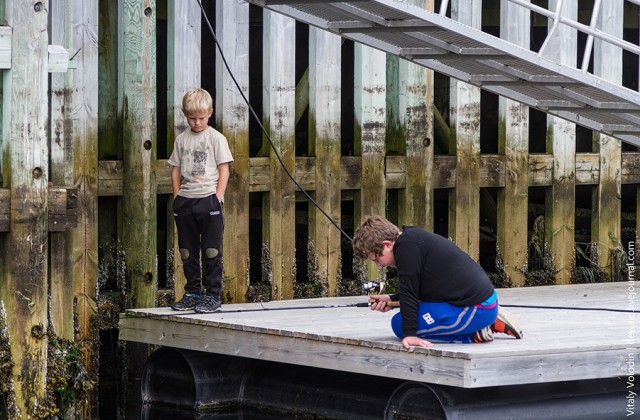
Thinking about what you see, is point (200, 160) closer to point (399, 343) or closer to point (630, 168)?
point (399, 343)

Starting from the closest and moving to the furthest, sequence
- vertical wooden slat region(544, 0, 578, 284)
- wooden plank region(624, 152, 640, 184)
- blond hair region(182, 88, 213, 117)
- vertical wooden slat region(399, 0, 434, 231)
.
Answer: blond hair region(182, 88, 213, 117) → vertical wooden slat region(399, 0, 434, 231) → vertical wooden slat region(544, 0, 578, 284) → wooden plank region(624, 152, 640, 184)

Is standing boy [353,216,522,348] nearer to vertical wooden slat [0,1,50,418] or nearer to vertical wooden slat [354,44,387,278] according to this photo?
vertical wooden slat [0,1,50,418]

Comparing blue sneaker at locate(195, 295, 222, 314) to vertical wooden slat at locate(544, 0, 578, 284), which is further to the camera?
vertical wooden slat at locate(544, 0, 578, 284)

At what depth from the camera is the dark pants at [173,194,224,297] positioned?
31.0 feet

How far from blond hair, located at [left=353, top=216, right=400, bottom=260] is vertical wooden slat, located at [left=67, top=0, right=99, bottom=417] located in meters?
2.48

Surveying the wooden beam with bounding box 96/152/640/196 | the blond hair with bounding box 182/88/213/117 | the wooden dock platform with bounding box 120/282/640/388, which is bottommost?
the wooden dock platform with bounding box 120/282/640/388

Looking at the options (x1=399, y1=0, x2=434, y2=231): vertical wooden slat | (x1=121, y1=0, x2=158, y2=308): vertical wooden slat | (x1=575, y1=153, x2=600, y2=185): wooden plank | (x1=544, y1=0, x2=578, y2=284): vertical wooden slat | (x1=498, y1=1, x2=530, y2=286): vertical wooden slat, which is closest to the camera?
(x1=121, y1=0, x2=158, y2=308): vertical wooden slat

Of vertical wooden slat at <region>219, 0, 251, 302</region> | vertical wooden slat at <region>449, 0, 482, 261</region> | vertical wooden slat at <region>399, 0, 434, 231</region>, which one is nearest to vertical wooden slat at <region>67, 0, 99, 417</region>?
vertical wooden slat at <region>219, 0, 251, 302</region>

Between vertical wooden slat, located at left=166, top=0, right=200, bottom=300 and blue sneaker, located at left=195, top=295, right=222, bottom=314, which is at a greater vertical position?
vertical wooden slat, located at left=166, top=0, right=200, bottom=300

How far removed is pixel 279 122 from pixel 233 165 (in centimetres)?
50

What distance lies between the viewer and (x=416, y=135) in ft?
37.3

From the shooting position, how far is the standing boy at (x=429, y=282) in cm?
793

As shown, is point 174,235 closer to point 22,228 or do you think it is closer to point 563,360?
point 22,228

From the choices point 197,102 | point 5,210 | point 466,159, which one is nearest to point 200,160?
point 197,102
